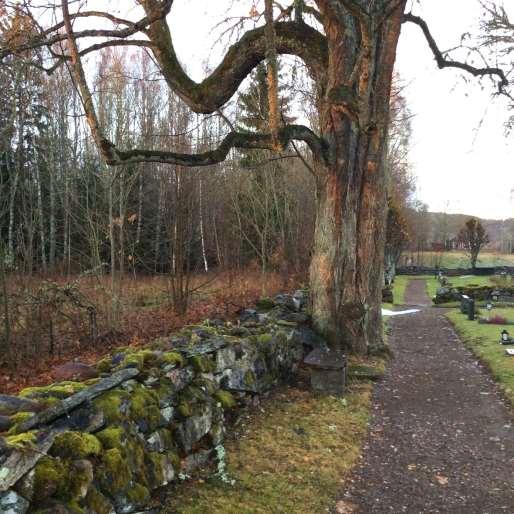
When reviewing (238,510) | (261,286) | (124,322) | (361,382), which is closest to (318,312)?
(361,382)

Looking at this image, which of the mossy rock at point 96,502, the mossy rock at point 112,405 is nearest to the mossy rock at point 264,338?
the mossy rock at point 112,405

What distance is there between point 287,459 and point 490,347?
769 cm

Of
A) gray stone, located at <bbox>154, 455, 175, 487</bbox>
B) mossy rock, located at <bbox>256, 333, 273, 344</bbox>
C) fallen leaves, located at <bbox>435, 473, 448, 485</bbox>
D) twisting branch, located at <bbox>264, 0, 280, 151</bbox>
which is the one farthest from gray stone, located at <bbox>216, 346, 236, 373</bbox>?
twisting branch, located at <bbox>264, 0, 280, 151</bbox>

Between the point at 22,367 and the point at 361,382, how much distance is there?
5101 millimetres

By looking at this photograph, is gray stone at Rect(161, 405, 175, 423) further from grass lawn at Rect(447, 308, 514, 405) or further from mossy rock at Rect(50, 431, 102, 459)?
grass lawn at Rect(447, 308, 514, 405)

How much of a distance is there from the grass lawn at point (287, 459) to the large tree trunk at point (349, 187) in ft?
6.93

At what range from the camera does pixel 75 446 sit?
10.8 feet

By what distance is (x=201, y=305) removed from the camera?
1287cm

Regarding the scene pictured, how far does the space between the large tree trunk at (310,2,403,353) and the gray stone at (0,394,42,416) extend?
20.5ft

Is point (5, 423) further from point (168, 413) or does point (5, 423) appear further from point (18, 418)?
point (168, 413)

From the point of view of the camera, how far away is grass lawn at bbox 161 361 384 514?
423cm

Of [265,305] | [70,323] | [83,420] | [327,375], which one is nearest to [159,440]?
[83,420]

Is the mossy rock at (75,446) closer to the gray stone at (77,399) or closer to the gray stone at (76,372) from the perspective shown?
the gray stone at (77,399)

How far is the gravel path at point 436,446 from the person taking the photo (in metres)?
4.64
